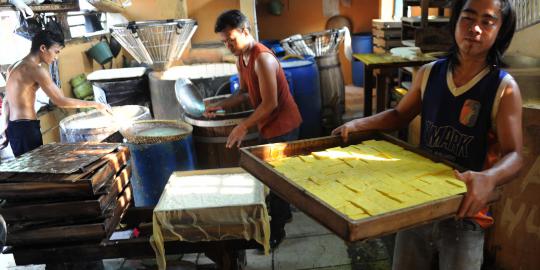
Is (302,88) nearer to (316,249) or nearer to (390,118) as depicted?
(316,249)

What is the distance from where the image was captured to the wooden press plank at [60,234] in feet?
8.15

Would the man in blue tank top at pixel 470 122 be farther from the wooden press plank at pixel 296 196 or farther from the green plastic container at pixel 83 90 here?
the green plastic container at pixel 83 90

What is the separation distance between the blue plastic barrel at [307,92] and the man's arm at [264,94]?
2076mm

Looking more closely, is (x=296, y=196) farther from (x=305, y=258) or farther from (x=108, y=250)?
(x=305, y=258)

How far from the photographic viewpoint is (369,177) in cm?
191

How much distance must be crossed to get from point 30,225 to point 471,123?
2522 millimetres

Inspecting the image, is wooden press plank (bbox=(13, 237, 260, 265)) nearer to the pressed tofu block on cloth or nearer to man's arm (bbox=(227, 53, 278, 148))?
the pressed tofu block on cloth

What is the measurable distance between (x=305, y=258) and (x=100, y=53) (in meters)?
5.29

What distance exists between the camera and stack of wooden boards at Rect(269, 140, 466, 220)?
1612 mm

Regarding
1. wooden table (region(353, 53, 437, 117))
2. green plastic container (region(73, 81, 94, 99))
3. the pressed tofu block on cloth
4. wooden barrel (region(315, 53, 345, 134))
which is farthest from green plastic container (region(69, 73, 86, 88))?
the pressed tofu block on cloth

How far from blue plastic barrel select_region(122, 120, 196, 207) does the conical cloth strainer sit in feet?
4.35

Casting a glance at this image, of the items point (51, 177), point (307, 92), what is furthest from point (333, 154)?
point (307, 92)

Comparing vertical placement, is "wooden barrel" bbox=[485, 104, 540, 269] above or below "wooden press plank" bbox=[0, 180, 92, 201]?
below

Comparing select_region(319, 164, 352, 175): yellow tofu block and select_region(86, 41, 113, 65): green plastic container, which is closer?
select_region(319, 164, 352, 175): yellow tofu block
